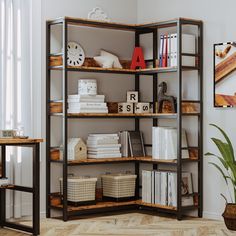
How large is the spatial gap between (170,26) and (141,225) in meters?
2.10

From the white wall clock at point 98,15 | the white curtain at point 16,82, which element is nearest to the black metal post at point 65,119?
the white curtain at point 16,82

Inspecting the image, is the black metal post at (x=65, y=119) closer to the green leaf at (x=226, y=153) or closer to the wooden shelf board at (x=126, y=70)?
the wooden shelf board at (x=126, y=70)

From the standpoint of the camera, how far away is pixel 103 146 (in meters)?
6.20

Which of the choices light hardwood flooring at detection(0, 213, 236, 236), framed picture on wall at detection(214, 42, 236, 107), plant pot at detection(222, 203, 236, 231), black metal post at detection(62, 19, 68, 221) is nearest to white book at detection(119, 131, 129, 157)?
light hardwood flooring at detection(0, 213, 236, 236)

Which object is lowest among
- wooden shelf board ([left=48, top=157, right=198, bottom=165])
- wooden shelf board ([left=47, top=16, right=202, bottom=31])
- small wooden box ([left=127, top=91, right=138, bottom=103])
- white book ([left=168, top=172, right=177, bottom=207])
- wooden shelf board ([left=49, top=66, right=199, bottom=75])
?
white book ([left=168, top=172, right=177, bottom=207])

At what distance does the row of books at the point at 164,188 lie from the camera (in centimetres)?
603

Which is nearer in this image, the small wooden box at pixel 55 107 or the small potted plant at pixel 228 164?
the small potted plant at pixel 228 164

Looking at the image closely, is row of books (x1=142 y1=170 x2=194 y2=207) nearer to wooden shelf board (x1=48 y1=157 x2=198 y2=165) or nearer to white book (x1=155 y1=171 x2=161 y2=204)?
white book (x1=155 y1=171 x2=161 y2=204)

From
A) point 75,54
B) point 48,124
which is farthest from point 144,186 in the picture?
point 75,54

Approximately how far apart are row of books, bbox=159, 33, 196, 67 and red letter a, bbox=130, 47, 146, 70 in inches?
14.3

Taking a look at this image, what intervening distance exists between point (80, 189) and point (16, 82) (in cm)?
121

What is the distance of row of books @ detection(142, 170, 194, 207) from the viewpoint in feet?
19.8

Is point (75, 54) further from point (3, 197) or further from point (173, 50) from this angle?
point (3, 197)

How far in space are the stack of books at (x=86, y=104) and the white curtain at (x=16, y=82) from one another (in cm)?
41
